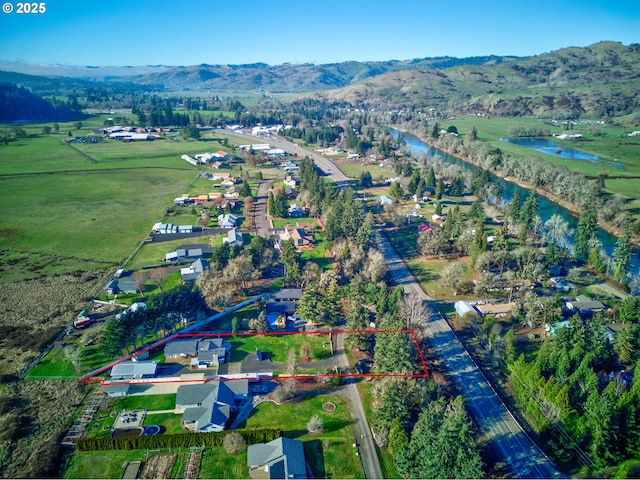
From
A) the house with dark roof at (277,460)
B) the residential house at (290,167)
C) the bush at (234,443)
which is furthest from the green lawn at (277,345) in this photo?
the residential house at (290,167)

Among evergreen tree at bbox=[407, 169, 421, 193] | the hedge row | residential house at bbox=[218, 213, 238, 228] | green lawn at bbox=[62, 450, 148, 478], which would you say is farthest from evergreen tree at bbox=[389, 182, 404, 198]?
green lawn at bbox=[62, 450, 148, 478]

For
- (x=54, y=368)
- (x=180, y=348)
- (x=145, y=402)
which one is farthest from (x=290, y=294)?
(x=54, y=368)

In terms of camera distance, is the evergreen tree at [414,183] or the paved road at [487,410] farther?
the evergreen tree at [414,183]

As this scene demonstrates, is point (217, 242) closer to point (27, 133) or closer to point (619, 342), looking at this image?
point (619, 342)

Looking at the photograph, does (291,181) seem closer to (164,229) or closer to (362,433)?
(164,229)

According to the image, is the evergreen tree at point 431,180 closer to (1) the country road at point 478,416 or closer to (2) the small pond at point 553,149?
(1) the country road at point 478,416

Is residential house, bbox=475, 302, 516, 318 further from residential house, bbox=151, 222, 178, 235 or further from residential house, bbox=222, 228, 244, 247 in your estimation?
residential house, bbox=151, 222, 178, 235

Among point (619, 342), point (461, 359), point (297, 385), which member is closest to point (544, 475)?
point (461, 359)
